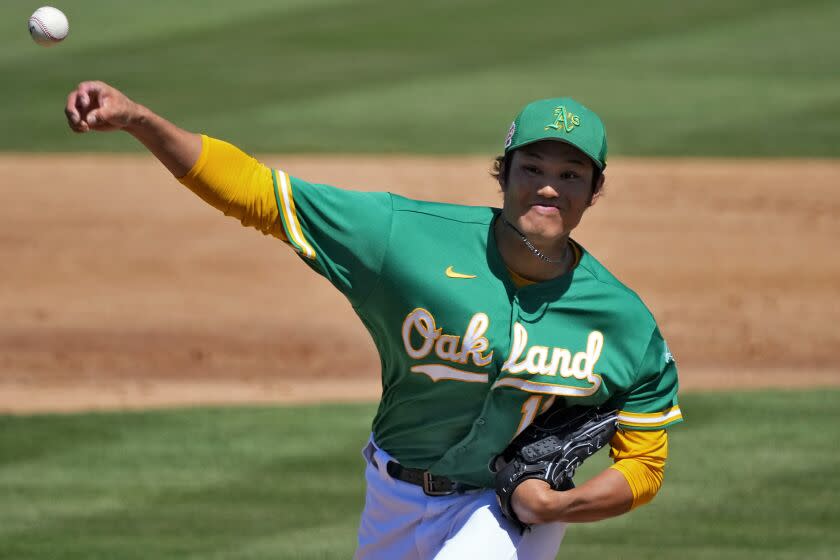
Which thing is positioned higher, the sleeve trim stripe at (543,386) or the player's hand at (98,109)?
the player's hand at (98,109)

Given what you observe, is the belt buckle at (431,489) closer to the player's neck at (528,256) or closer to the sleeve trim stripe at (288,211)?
the player's neck at (528,256)

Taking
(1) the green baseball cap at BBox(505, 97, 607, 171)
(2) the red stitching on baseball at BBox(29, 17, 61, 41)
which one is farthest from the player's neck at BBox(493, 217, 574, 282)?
(2) the red stitching on baseball at BBox(29, 17, 61, 41)

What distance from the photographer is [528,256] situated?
4.14 m

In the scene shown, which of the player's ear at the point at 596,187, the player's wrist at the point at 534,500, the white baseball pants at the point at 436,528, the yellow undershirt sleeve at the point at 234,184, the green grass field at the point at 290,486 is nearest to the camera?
the yellow undershirt sleeve at the point at 234,184

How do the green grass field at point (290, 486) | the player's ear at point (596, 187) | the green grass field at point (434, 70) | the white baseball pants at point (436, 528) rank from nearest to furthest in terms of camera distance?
the white baseball pants at point (436, 528) < the player's ear at point (596, 187) < the green grass field at point (290, 486) < the green grass field at point (434, 70)

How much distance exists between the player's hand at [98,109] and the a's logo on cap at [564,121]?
46.6 inches

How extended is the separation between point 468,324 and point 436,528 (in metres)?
0.65

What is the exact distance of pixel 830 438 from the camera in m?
8.54

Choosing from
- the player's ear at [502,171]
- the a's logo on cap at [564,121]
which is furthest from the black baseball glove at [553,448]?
the a's logo on cap at [564,121]

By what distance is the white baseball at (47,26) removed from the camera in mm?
4500

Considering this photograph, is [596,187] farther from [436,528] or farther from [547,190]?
[436,528]

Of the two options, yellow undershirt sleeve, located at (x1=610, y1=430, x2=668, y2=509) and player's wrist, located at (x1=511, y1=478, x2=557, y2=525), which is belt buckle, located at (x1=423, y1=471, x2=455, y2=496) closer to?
player's wrist, located at (x1=511, y1=478, x2=557, y2=525)

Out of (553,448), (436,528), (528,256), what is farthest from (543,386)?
(436,528)

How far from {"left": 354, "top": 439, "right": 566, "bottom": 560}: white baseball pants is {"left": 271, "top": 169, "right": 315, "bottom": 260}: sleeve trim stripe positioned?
30.5 inches
